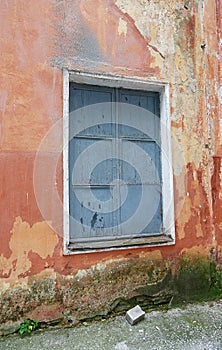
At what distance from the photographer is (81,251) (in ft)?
9.63

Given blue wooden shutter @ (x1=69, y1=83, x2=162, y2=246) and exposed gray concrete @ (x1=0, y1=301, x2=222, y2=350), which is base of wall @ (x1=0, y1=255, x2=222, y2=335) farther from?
blue wooden shutter @ (x1=69, y1=83, x2=162, y2=246)

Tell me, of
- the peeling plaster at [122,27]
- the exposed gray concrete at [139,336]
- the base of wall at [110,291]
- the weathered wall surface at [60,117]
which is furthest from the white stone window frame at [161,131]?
the exposed gray concrete at [139,336]

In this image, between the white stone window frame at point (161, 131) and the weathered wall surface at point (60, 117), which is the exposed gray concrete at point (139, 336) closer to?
the weathered wall surface at point (60, 117)

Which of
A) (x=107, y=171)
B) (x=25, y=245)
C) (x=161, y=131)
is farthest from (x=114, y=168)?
(x=25, y=245)

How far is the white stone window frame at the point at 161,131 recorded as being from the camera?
2953 mm

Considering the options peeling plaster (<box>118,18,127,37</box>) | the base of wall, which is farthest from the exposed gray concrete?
peeling plaster (<box>118,18,127,37</box>)

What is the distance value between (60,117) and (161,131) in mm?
1172

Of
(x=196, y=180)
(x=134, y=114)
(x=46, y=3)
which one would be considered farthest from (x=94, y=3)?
(x=196, y=180)

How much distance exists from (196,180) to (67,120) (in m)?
1.59

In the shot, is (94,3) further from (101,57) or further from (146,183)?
(146,183)

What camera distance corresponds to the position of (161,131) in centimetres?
352

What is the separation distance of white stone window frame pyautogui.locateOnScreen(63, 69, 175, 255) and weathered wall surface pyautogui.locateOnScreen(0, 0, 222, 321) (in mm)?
61

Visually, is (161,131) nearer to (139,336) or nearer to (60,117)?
(60,117)

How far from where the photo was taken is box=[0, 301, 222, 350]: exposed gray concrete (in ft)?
8.34
